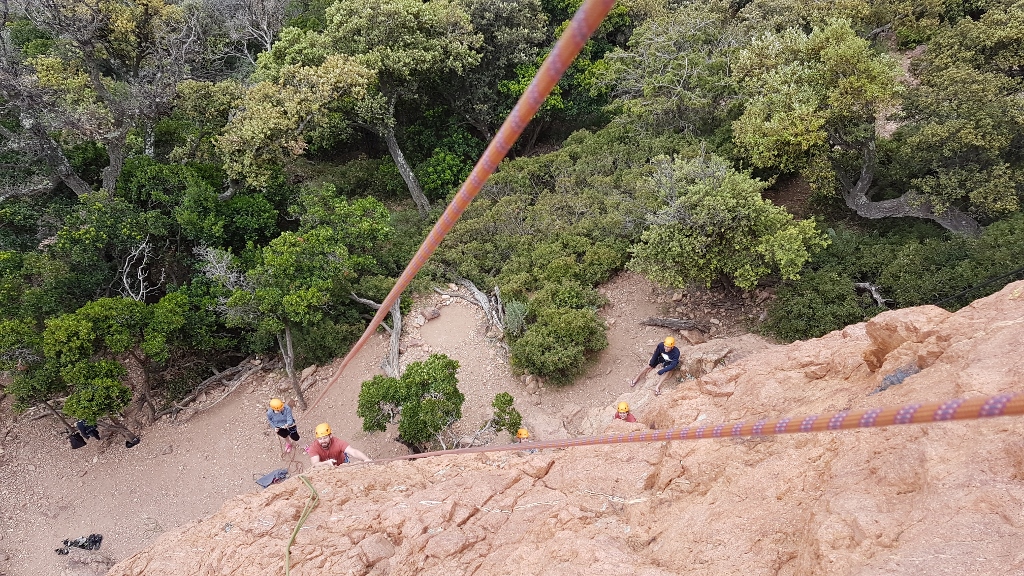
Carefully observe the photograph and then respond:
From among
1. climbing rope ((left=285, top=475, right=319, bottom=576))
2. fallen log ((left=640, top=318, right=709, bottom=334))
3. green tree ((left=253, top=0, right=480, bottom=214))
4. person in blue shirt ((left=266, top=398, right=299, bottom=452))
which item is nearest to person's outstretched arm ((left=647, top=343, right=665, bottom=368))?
fallen log ((left=640, top=318, right=709, bottom=334))

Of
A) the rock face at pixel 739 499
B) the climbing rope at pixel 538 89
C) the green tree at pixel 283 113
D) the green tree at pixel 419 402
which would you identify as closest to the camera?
the climbing rope at pixel 538 89

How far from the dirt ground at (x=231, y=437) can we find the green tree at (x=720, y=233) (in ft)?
4.71

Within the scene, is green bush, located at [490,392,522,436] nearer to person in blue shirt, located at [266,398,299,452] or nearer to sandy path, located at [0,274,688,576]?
sandy path, located at [0,274,688,576]

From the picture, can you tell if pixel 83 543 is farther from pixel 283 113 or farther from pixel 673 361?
pixel 673 361

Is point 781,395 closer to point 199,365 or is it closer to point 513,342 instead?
point 513,342

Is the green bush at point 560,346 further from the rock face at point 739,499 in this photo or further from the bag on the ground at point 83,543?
the bag on the ground at point 83,543

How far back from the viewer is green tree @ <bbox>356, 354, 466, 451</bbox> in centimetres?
914

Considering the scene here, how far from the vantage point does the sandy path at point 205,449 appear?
32.5 ft

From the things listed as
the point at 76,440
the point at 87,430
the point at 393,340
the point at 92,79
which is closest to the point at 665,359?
the point at 393,340

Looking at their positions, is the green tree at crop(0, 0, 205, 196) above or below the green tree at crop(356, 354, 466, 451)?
above

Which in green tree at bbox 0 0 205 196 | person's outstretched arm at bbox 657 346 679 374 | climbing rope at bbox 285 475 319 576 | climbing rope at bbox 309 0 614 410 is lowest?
person's outstretched arm at bbox 657 346 679 374

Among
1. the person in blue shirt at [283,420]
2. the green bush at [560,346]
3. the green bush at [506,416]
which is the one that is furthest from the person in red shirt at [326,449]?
the green bush at [560,346]

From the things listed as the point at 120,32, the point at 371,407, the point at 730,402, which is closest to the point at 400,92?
the point at 120,32

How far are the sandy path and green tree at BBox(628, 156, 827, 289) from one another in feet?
6.13
